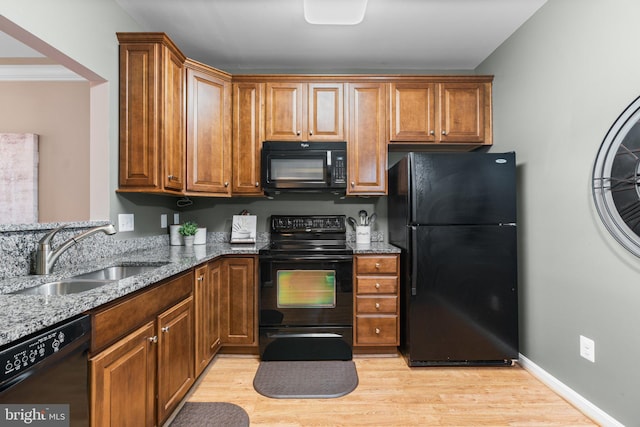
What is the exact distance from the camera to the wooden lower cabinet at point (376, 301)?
251 centimetres

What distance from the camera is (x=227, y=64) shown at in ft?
10.1

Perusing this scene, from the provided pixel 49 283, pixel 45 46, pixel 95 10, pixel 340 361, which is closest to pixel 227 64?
pixel 95 10

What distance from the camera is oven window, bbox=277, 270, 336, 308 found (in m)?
2.48

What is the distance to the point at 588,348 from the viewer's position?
1829 millimetres

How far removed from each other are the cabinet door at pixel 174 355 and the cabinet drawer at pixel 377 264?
1278mm

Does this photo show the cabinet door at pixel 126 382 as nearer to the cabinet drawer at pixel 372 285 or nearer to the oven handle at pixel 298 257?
the oven handle at pixel 298 257

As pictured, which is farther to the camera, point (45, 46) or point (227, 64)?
point (227, 64)

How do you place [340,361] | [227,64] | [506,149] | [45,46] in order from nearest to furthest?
[45,46] < [340,361] < [506,149] < [227,64]

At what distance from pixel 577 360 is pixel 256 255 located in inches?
88.3

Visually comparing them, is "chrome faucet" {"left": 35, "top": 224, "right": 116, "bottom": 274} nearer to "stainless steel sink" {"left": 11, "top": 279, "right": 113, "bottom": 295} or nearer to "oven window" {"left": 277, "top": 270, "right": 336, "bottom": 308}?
"stainless steel sink" {"left": 11, "top": 279, "right": 113, "bottom": 295}

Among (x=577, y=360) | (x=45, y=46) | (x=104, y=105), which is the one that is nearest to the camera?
(x=45, y=46)

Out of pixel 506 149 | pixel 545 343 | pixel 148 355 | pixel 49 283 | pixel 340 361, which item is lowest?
pixel 340 361

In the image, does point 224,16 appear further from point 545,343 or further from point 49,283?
point 545,343

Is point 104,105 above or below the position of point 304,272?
above
